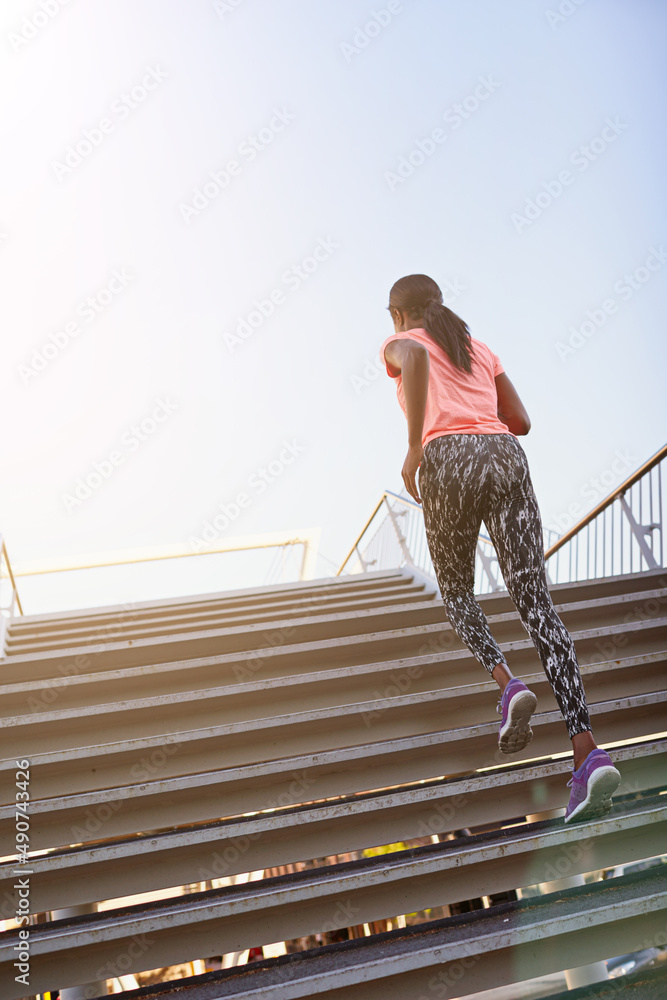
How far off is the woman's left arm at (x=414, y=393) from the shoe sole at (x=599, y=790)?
0.91 metres

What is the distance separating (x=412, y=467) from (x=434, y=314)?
546mm

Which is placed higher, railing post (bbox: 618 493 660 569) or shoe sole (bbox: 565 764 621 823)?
railing post (bbox: 618 493 660 569)

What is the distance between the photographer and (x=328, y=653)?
3.23 meters

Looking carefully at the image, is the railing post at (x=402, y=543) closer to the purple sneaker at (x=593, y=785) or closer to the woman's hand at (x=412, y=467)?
the woman's hand at (x=412, y=467)

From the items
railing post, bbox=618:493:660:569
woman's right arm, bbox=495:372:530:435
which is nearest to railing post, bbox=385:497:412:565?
railing post, bbox=618:493:660:569

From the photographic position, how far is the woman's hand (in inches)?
84.8

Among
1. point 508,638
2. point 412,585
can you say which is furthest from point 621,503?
point 508,638

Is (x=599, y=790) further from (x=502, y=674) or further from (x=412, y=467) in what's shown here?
(x=412, y=467)

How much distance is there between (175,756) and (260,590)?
263 cm

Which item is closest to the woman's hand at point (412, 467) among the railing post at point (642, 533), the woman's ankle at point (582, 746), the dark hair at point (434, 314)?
the dark hair at point (434, 314)

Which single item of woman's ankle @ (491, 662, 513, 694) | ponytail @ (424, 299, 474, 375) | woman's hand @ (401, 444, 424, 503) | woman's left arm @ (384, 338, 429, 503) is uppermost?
ponytail @ (424, 299, 474, 375)

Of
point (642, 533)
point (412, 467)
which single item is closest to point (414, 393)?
point (412, 467)

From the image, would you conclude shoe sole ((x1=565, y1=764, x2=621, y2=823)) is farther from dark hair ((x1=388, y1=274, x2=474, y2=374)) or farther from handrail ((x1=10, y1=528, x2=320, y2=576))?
handrail ((x1=10, y1=528, x2=320, y2=576))

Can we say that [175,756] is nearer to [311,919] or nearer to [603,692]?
[311,919]
